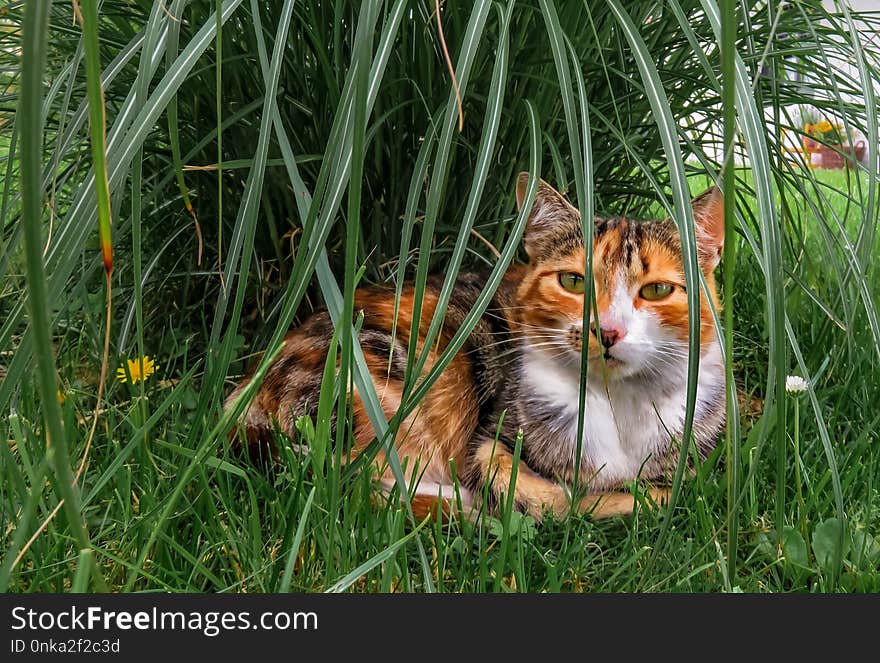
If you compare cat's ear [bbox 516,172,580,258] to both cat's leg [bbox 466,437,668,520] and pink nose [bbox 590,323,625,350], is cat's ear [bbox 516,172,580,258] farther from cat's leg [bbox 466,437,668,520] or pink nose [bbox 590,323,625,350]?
cat's leg [bbox 466,437,668,520]

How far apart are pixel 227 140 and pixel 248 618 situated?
90 centimetres

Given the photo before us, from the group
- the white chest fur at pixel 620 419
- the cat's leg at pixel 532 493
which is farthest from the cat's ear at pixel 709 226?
the cat's leg at pixel 532 493

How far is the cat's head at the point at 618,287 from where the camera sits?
42.9 inches

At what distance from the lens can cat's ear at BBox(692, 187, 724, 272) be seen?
111cm

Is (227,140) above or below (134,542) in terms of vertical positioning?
above

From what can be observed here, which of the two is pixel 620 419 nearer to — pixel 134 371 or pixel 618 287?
pixel 618 287

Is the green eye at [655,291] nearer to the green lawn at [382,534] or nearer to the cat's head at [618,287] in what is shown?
the cat's head at [618,287]

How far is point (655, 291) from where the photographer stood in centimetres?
115

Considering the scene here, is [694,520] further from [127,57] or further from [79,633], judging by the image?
[127,57]

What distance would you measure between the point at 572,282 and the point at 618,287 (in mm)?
81

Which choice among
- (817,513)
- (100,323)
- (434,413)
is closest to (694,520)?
(817,513)

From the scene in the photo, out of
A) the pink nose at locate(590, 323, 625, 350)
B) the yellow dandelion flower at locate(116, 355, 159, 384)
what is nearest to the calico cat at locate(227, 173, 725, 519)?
the pink nose at locate(590, 323, 625, 350)

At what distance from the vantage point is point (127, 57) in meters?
0.91

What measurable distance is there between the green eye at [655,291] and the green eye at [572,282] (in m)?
0.09
